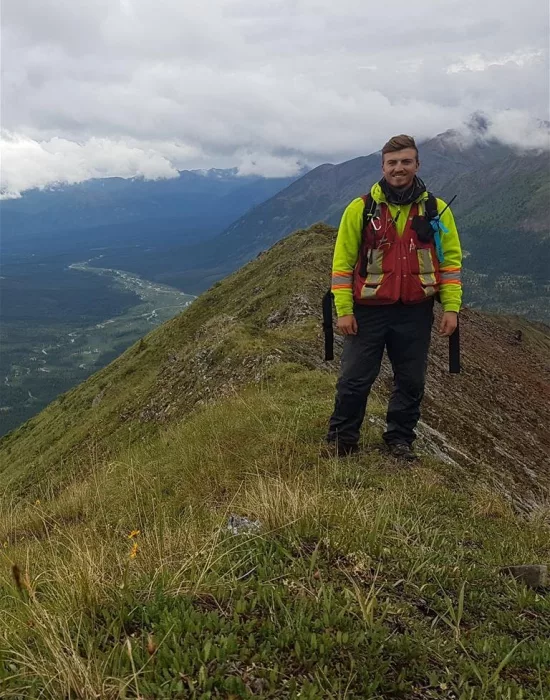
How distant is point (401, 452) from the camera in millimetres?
7328

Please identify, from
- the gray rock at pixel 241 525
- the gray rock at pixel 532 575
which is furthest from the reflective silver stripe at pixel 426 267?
the gray rock at pixel 241 525

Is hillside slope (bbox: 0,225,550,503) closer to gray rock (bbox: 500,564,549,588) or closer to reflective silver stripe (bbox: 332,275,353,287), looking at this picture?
reflective silver stripe (bbox: 332,275,353,287)

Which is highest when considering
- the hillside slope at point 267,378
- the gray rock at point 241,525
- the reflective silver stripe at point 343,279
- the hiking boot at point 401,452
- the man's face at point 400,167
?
the man's face at point 400,167

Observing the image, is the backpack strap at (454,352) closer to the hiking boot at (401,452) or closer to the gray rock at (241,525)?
the hiking boot at (401,452)

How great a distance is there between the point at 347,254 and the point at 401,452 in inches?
112

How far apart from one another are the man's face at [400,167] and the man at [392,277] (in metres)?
0.01

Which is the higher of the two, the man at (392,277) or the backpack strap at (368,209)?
the backpack strap at (368,209)

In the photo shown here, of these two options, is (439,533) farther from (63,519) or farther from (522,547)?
(63,519)

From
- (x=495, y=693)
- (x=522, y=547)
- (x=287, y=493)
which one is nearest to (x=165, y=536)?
(x=287, y=493)

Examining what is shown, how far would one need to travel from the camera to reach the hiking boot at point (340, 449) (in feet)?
23.4

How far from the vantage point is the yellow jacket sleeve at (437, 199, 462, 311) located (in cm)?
648

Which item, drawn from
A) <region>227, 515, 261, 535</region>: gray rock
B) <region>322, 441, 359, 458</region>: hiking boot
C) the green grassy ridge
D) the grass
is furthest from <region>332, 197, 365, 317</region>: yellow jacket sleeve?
the green grassy ridge

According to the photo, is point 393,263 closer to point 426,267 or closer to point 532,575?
point 426,267

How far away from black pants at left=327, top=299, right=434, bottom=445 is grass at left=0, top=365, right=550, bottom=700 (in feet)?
5.84
